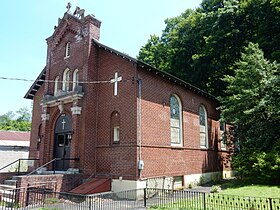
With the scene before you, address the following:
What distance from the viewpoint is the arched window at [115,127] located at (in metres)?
15.3

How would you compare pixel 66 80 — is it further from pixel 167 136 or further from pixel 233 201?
pixel 233 201

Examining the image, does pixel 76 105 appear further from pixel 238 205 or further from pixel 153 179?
pixel 238 205

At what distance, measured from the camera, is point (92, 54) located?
55.5ft

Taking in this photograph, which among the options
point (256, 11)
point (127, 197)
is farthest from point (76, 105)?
point (256, 11)

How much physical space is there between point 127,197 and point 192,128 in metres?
7.36

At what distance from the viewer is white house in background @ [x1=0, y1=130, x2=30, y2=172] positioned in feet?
99.9

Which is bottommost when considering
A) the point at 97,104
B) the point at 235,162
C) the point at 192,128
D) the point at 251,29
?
the point at 235,162

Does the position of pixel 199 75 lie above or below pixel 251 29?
below

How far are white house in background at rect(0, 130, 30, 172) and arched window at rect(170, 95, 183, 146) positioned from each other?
70.6 ft

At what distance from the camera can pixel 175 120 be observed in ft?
56.5

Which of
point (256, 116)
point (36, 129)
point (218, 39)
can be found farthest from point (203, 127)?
point (36, 129)

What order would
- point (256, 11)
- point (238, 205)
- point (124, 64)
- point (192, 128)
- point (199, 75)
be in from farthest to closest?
1. point (199, 75)
2. point (256, 11)
3. point (192, 128)
4. point (124, 64)
5. point (238, 205)

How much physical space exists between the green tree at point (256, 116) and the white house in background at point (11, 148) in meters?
25.1

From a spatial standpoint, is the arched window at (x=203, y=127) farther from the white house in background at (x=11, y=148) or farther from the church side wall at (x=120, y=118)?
the white house in background at (x=11, y=148)
